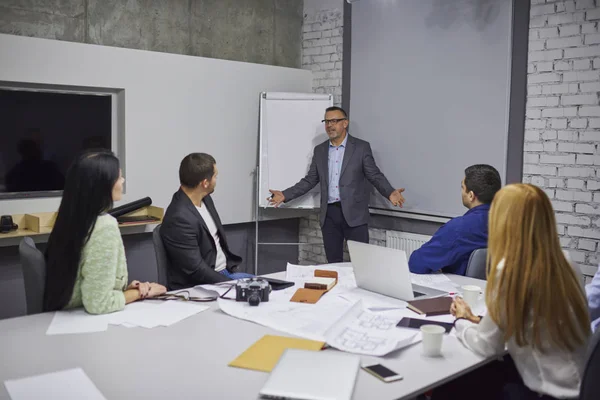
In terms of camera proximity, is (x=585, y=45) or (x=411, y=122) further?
(x=411, y=122)

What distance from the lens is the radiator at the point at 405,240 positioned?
4.87 metres

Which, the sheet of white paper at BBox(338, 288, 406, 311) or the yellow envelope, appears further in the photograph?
the sheet of white paper at BBox(338, 288, 406, 311)

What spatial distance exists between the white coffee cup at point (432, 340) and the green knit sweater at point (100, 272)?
109 centimetres

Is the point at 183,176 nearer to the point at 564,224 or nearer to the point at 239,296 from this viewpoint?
the point at 239,296

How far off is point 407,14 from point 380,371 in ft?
12.4

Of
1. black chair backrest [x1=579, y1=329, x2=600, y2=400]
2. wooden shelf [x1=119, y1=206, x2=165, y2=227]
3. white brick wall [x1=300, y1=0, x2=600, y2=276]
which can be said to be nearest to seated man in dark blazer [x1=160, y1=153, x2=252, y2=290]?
wooden shelf [x1=119, y1=206, x2=165, y2=227]

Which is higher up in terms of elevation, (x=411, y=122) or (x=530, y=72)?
(x=530, y=72)

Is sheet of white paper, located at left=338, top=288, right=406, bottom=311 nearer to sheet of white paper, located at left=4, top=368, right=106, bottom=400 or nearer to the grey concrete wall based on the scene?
sheet of white paper, located at left=4, top=368, right=106, bottom=400

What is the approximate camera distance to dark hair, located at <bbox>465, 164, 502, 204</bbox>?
114 inches

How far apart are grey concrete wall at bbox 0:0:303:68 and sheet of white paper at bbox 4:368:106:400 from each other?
10.5ft

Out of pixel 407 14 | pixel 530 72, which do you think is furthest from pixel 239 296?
pixel 407 14

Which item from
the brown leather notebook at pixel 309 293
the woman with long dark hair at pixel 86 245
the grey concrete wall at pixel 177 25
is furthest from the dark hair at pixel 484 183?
the grey concrete wall at pixel 177 25

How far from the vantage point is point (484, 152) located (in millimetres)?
4371

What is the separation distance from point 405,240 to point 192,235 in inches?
98.9
